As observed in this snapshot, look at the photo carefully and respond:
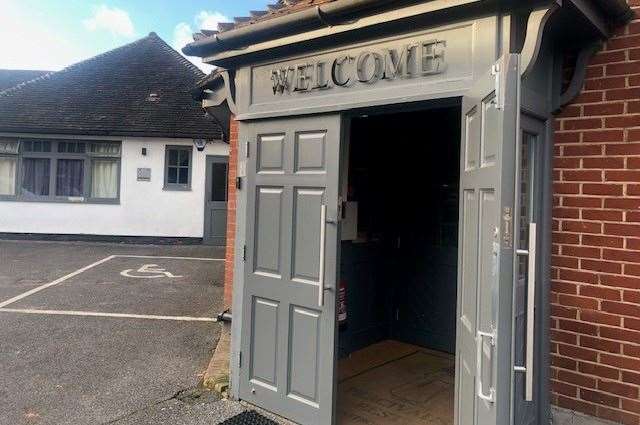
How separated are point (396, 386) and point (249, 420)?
4.57ft

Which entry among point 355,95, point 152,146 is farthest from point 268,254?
point 152,146

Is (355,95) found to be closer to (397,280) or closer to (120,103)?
(397,280)

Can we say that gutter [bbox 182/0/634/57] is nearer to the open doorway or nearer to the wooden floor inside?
the open doorway

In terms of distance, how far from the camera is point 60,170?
45.3 feet

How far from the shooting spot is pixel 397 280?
220 inches

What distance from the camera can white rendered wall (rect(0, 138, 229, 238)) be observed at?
13508 millimetres

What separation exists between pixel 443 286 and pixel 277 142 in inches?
100

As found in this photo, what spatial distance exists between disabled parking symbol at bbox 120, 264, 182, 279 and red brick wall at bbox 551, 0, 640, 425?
765 cm

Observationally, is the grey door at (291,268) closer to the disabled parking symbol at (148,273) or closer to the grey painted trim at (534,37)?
the grey painted trim at (534,37)

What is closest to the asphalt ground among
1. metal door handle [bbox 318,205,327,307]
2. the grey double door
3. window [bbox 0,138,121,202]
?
the grey double door

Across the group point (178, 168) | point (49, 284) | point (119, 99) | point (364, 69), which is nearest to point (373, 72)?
point (364, 69)

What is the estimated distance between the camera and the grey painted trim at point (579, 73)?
294cm

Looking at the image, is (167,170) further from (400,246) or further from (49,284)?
(400,246)

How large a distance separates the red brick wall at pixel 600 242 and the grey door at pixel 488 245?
0.81 meters
